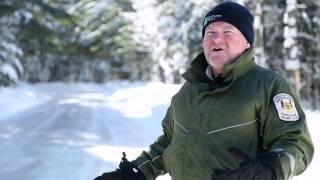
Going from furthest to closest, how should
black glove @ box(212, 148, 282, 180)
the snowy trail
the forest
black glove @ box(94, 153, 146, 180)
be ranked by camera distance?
the forest, the snowy trail, black glove @ box(94, 153, 146, 180), black glove @ box(212, 148, 282, 180)

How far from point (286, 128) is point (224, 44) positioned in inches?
18.2

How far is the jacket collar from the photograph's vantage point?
2730 mm

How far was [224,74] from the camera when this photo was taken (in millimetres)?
2775

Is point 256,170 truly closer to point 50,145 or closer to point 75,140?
point 50,145

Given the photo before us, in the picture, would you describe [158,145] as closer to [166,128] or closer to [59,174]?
[166,128]

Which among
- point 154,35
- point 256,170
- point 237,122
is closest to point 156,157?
point 237,122

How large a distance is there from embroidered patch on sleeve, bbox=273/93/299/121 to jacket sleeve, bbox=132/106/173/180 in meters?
0.71

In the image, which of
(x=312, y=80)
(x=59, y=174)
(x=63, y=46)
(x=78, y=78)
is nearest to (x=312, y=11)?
(x=312, y=80)

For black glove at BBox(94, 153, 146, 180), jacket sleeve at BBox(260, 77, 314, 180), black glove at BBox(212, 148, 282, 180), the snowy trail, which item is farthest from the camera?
the snowy trail

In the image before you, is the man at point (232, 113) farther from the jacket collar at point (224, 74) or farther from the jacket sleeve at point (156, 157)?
the jacket sleeve at point (156, 157)

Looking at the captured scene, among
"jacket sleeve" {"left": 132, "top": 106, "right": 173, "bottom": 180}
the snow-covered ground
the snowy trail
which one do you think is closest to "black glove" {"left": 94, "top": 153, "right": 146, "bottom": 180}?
"jacket sleeve" {"left": 132, "top": 106, "right": 173, "bottom": 180}

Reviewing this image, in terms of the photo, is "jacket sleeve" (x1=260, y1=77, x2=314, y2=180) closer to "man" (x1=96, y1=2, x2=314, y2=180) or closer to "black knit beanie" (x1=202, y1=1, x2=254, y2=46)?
"man" (x1=96, y1=2, x2=314, y2=180)

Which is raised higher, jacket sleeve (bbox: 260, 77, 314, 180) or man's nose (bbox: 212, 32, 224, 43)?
man's nose (bbox: 212, 32, 224, 43)

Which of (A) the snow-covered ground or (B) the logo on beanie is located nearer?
(B) the logo on beanie
